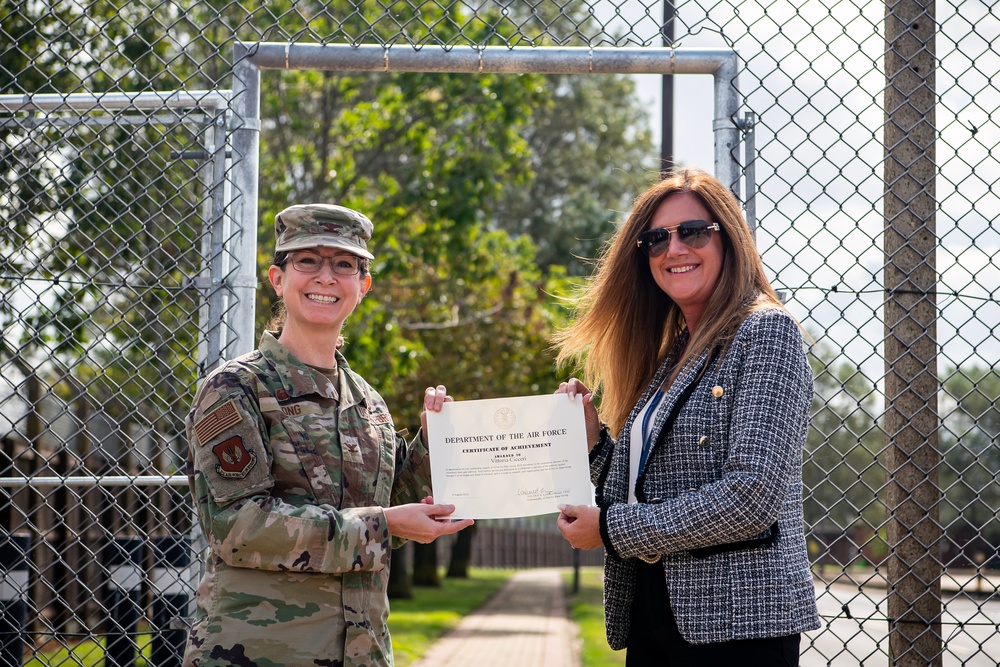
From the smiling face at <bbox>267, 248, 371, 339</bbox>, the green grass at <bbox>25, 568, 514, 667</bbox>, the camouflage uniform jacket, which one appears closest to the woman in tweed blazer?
the camouflage uniform jacket

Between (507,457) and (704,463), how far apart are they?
573 mm

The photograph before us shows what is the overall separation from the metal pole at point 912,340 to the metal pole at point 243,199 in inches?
84.3

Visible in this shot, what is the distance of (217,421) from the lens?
8.46 ft

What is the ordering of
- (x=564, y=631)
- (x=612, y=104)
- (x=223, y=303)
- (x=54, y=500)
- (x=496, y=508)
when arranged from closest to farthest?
(x=496, y=508) → (x=223, y=303) → (x=54, y=500) → (x=564, y=631) → (x=612, y=104)

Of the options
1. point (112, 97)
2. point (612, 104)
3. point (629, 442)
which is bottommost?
point (629, 442)

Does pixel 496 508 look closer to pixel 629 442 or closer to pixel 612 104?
pixel 629 442

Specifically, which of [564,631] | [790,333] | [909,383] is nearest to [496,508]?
[790,333]

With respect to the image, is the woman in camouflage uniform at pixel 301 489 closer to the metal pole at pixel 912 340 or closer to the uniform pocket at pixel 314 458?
the uniform pocket at pixel 314 458

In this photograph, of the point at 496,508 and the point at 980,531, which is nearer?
the point at 496,508

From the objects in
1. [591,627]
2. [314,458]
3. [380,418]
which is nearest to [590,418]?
[380,418]

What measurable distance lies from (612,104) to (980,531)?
24.0 metres

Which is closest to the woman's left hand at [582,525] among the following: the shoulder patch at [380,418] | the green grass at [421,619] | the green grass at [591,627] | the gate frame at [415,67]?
the shoulder patch at [380,418]

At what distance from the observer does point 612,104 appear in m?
26.3

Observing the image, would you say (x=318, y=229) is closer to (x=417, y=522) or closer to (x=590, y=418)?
(x=417, y=522)
